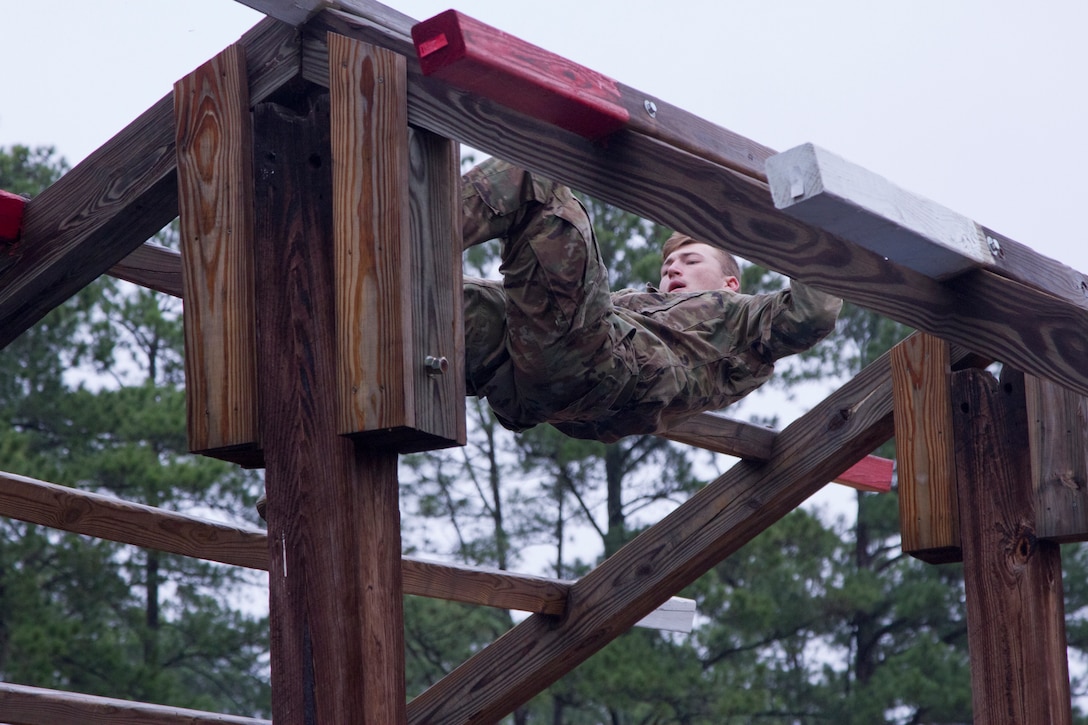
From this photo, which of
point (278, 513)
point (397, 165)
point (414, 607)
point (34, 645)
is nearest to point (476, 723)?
point (278, 513)

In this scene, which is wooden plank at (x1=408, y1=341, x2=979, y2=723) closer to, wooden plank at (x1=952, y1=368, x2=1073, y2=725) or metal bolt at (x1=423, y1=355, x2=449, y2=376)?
wooden plank at (x1=952, y1=368, x2=1073, y2=725)

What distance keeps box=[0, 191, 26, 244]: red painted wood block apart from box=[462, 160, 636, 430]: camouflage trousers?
0.99m

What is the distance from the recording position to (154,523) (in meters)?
4.67

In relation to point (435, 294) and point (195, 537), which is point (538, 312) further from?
point (195, 537)

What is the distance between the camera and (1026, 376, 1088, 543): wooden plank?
3408mm

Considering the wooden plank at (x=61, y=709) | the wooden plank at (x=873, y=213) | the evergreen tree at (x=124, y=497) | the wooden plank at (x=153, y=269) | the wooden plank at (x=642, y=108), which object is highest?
the evergreen tree at (x=124, y=497)

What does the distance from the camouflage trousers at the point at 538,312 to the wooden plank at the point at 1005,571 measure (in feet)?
2.96

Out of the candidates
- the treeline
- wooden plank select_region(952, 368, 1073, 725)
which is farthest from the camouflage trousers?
the treeline

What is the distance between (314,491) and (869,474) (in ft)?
11.2

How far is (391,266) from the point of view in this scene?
7.98 feet

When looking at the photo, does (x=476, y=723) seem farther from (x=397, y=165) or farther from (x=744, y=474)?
(x=397, y=165)

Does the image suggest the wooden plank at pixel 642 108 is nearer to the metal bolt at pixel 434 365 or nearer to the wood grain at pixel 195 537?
the metal bolt at pixel 434 365

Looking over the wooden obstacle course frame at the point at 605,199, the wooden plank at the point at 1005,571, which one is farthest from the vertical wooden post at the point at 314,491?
the wooden plank at the point at 1005,571

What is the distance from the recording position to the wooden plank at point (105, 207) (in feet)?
8.93
